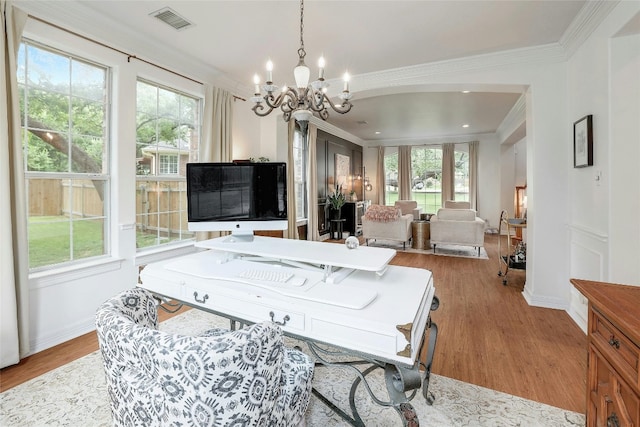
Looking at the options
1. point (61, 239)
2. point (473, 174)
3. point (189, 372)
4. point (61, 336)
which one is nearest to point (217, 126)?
point (61, 239)

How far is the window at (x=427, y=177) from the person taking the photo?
907cm

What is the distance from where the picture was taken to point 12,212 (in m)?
2.12

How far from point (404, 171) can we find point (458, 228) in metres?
3.91

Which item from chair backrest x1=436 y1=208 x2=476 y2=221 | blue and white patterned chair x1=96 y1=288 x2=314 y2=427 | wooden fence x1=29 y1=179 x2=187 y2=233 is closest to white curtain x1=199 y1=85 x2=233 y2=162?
wooden fence x1=29 y1=179 x2=187 y2=233

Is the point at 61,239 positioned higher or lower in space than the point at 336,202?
lower

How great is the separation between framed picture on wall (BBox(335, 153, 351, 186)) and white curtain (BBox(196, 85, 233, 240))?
418 centimetres

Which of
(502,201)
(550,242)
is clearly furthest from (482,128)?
(550,242)

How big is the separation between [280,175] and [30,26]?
220 centimetres

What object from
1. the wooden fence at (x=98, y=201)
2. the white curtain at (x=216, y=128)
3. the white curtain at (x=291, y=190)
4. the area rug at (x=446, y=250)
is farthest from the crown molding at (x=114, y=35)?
the area rug at (x=446, y=250)

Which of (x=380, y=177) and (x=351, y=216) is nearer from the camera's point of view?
(x=351, y=216)

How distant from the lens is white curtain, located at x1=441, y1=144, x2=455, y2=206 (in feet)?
28.5

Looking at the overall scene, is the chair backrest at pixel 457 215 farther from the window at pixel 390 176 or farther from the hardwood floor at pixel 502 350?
the window at pixel 390 176

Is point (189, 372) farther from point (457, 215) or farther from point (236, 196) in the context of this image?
point (457, 215)

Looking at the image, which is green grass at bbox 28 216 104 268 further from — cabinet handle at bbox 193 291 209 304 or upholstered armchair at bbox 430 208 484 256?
upholstered armchair at bbox 430 208 484 256
